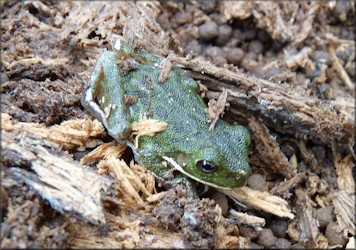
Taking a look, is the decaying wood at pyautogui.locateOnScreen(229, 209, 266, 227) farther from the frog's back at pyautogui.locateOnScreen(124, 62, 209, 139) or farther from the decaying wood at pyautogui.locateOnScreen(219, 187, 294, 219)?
the frog's back at pyautogui.locateOnScreen(124, 62, 209, 139)

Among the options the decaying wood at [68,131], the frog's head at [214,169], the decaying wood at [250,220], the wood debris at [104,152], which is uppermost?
the decaying wood at [68,131]

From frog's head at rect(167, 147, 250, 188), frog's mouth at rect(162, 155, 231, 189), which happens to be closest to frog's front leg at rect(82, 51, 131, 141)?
frog's mouth at rect(162, 155, 231, 189)

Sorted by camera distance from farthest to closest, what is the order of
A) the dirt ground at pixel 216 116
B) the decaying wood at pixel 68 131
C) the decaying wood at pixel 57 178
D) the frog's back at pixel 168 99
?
1. the frog's back at pixel 168 99
2. the decaying wood at pixel 68 131
3. the dirt ground at pixel 216 116
4. the decaying wood at pixel 57 178

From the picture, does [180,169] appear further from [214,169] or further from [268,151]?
[268,151]

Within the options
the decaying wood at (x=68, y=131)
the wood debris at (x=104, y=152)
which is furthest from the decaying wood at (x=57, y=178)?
the wood debris at (x=104, y=152)

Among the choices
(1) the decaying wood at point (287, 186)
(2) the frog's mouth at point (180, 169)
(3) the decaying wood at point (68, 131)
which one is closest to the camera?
(3) the decaying wood at point (68, 131)

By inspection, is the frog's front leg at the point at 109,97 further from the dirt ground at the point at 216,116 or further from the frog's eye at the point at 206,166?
the frog's eye at the point at 206,166

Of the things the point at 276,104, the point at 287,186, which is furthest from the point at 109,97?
the point at 287,186

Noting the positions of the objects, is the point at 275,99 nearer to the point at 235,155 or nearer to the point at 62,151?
the point at 235,155
